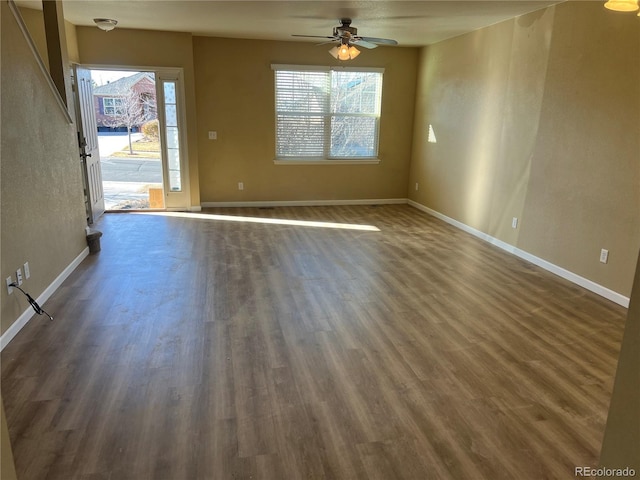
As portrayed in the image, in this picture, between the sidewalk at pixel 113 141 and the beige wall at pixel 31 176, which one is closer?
the beige wall at pixel 31 176

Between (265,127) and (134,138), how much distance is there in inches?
225

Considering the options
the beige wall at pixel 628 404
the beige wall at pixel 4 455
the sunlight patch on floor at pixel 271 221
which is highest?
the beige wall at pixel 628 404

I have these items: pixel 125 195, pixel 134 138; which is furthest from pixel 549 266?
pixel 134 138

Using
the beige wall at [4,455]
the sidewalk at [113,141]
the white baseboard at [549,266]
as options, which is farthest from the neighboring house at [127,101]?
the beige wall at [4,455]

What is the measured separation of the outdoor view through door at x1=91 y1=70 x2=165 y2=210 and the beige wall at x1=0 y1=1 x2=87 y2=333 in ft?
13.2

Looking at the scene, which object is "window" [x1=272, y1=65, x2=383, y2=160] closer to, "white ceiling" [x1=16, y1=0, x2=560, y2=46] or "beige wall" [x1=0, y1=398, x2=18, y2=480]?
"white ceiling" [x1=16, y1=0, x2=560, y2=46]

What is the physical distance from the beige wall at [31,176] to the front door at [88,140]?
147 cm

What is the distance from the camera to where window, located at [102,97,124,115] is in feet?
32.8

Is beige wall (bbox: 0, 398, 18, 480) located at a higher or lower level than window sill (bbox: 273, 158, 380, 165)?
lower

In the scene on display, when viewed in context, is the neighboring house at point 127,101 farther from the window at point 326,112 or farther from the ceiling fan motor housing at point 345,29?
the ceiling fan motor housing at point 345,29

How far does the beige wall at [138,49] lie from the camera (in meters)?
5.84

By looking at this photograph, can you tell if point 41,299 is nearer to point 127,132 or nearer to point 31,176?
point 31,176

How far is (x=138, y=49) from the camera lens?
599 centimetres

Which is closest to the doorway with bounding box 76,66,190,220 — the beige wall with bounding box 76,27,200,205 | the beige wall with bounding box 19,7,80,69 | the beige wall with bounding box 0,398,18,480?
the beige wall with bounding box 76,27,200,205
